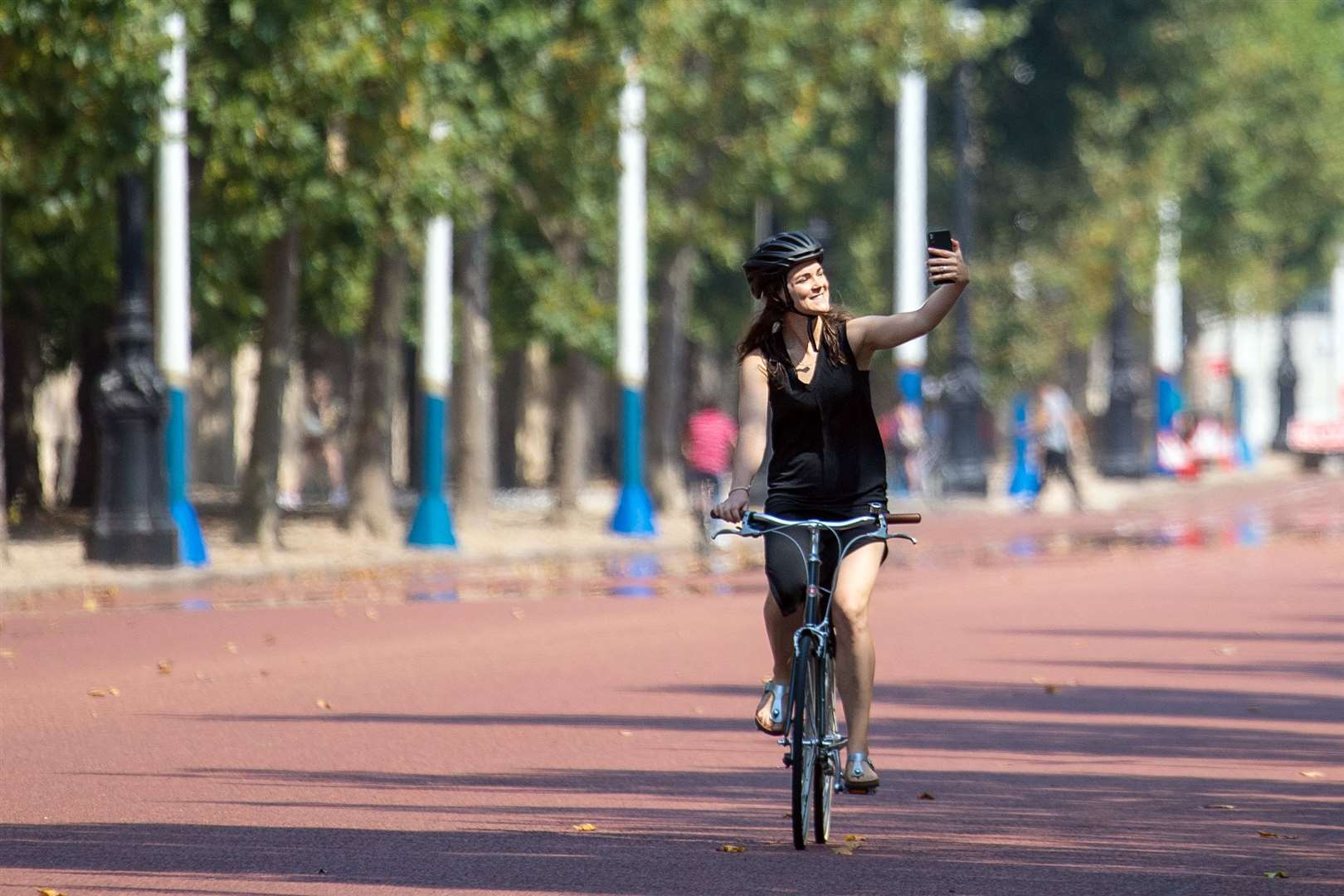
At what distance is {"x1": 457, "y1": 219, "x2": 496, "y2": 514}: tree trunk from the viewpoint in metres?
29.5

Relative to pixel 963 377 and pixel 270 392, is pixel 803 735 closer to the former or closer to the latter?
pixel 270 392

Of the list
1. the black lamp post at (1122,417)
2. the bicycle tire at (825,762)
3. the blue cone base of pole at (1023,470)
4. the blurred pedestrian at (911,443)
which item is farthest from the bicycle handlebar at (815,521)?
the black lamp post at (1122,417)

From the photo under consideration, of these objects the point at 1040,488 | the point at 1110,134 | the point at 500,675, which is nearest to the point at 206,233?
the point at 500,675

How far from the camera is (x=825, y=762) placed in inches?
319

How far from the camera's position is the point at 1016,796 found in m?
9.55

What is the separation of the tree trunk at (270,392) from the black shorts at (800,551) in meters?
17.8

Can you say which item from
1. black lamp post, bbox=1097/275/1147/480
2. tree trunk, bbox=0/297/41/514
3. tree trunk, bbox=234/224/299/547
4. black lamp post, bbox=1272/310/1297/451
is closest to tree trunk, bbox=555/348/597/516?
tree trunk, bbox=0/297/41/514

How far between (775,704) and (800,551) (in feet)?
1.59

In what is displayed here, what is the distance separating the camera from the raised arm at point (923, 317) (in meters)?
7.94

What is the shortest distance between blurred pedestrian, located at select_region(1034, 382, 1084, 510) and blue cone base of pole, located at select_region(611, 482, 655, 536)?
905cm

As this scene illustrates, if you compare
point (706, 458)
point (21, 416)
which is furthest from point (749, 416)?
point (21, 416)

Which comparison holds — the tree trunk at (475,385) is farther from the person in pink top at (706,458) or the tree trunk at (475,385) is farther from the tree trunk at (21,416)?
the tree trunk at (21,416)

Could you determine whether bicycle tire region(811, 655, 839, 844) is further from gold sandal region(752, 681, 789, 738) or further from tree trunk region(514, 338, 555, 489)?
tree trunk region(514, 338, 555, 489)

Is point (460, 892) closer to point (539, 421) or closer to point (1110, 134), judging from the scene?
point (1110, 134)
